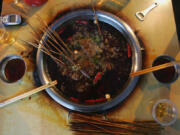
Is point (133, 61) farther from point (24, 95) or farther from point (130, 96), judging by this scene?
point (24, 95)

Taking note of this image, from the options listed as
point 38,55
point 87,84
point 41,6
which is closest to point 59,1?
point 41,6

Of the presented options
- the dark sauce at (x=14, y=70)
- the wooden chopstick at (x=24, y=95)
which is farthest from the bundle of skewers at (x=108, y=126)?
the dark sauce at (x=14, y=70)

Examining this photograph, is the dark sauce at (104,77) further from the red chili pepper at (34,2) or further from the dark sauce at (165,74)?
the red chili pepper at (34,2)

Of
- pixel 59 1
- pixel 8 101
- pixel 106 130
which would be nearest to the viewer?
pixel 106 130

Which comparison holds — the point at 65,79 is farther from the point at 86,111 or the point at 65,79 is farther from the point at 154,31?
the point at 154,31

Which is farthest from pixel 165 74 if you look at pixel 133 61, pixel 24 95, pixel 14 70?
pixel 14 70
